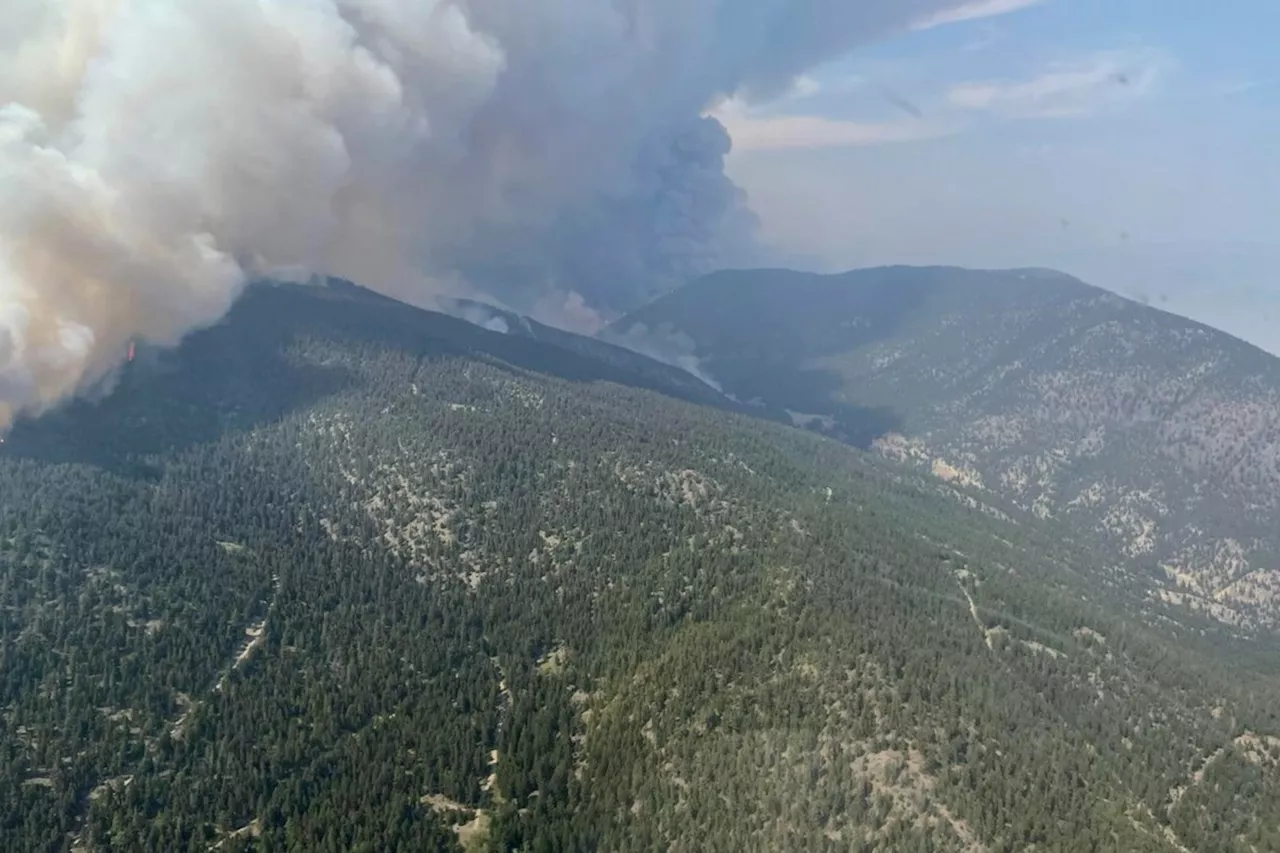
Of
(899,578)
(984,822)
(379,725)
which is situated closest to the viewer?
(984,822)

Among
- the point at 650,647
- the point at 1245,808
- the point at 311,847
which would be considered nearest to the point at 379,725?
the point at 311,847

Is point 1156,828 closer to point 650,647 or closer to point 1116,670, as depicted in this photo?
point 1116,670

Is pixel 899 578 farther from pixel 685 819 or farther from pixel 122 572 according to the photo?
pixel 122 572

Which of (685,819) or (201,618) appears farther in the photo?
(201,618)

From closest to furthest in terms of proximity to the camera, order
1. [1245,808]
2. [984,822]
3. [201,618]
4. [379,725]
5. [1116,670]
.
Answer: [984,822]
[1245,808]
[379,725]
[201,618]
[1116,670]

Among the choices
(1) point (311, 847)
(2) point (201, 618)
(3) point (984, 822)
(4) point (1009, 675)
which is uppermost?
(4) point (1009, 675)

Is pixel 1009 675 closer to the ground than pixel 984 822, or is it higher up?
higher up

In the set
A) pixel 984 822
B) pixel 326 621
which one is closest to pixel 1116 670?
pixel 984 822

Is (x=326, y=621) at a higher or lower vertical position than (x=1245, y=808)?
lower

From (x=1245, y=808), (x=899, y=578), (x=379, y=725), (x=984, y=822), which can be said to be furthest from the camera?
(x=899, y=578)
